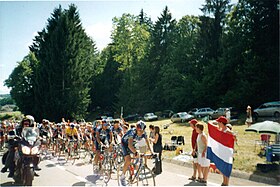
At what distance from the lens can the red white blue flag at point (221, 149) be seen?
7754 millimetres

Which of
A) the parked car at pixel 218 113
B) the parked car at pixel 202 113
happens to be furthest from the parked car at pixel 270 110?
the parked car at pixel 202 113

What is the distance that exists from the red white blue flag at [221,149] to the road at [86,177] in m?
1.23

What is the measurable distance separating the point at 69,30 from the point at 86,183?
121 feet

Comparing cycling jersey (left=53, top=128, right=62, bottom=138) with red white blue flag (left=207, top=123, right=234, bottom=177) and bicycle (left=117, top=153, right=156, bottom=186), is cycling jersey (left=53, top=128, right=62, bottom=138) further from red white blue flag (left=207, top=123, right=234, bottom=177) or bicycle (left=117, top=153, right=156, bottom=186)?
red white blue flag (left=207, top=123, right=234, bottom=177)

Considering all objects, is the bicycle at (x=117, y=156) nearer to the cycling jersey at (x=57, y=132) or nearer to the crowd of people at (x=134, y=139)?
the crowd of people at (x=134, y=139)

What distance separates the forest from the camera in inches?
1471

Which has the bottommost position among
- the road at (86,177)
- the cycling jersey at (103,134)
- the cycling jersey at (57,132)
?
the road at (86,177)

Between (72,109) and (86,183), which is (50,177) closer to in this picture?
(86,183)

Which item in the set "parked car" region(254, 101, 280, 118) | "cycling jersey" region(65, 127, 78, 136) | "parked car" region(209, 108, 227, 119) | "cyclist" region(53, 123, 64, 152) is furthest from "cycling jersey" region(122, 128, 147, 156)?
"parked car" region(209, 108, 227, 119)

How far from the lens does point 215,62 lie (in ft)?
144

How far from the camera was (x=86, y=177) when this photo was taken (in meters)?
10.0

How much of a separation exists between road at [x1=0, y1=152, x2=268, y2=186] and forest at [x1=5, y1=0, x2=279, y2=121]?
94.4 feet

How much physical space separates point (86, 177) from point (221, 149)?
5.04 m

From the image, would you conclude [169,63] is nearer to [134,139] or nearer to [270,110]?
[270,110]
